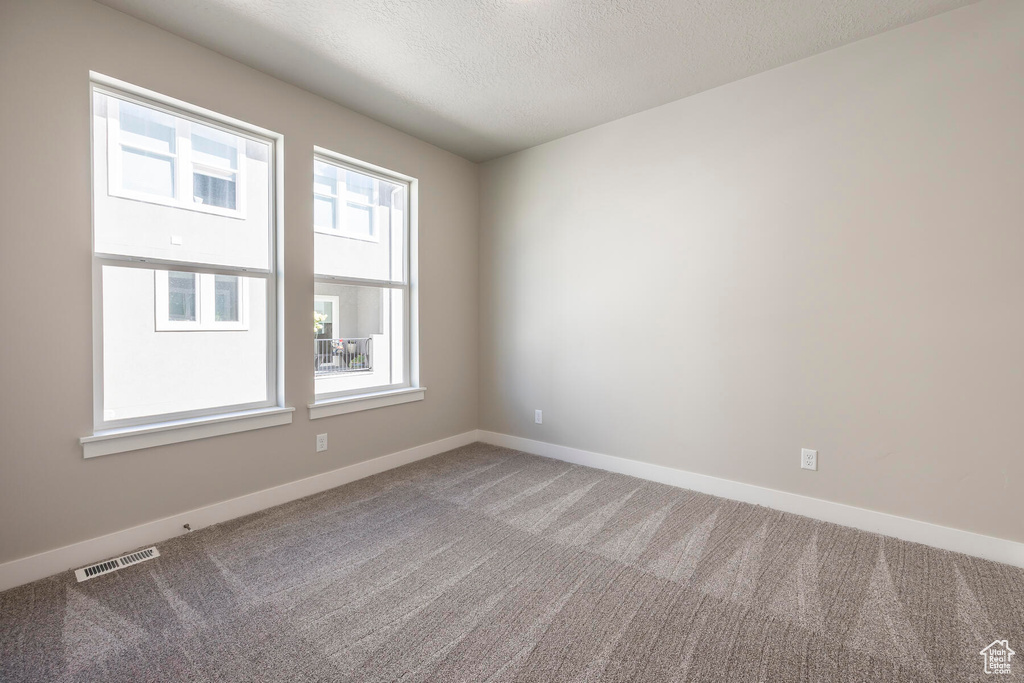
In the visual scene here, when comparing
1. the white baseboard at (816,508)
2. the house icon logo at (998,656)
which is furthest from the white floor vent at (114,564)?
the house icon logo at (998,656)

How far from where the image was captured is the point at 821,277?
8.48ft

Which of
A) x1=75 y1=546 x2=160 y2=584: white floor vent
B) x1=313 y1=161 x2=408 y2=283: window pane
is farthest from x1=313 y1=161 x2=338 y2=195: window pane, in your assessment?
x1=75 y1=546 x2=160 y2=584: white floor vent

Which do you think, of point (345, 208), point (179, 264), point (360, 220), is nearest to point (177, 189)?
point (179, 264)

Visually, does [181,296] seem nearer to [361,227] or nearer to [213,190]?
[213,190]

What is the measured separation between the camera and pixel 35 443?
1.99m

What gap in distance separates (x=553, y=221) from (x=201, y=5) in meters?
2.57

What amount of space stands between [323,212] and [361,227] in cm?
34

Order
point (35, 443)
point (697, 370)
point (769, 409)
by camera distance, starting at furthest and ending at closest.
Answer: point (697, 370) < point (769, 409) < point (35, 443)

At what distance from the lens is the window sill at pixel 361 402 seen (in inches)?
120

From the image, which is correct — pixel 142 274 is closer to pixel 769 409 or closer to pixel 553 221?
pixel 553 221

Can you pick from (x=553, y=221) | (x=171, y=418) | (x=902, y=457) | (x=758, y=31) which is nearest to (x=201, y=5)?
(x=171, y=418)

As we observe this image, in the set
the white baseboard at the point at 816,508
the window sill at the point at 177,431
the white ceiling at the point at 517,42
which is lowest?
the white baseboard at the point at 816,508

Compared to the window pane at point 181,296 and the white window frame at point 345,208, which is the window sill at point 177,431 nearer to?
the window pane at point 181,296

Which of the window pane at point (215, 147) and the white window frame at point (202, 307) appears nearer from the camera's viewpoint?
the white window frame at point (202, 307)
